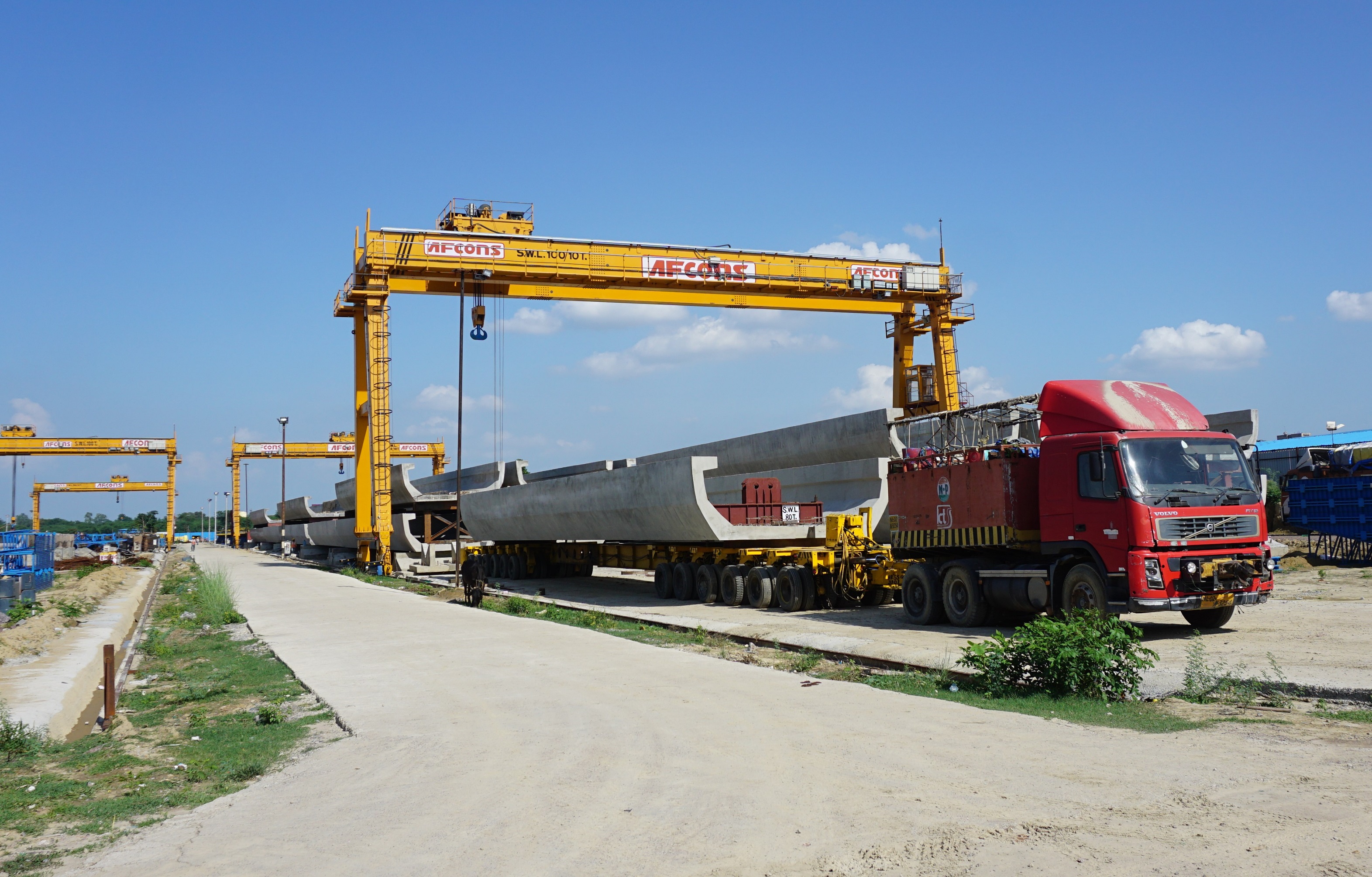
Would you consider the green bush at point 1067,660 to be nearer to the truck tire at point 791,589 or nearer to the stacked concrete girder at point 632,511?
the truck tire at point 791,589

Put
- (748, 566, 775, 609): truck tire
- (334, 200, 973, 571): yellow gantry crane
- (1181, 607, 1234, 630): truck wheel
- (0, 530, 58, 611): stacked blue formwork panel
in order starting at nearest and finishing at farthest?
(1181, 607, 1234, 630): truck wheel < (748, 566, 775, 609): truck tire < (0, 530, 58, 611): stacked blue formwork panel < (334, 200, 973, 571): yellow gantry crane

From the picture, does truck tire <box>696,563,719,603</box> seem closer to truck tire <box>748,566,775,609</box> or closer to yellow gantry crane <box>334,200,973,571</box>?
truck tire <box>748,566,775,609</box>

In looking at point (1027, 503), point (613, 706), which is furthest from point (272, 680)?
point (1027, 503)

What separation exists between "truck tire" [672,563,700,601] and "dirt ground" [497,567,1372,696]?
1.96 ft

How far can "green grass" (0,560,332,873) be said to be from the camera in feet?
22.9

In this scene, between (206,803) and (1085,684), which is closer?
(206,803)

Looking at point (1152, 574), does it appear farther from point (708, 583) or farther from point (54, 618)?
point (54, 618)

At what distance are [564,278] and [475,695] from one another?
24202mm

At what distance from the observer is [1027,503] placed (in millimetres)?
15125

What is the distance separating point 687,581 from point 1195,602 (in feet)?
42.2

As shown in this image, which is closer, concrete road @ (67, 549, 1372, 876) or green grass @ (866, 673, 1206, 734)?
concrete road @ (67, 549, 1372, 876)

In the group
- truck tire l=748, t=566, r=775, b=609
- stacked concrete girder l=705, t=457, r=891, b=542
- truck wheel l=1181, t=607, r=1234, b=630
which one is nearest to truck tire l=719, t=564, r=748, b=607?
truck tire l=748, t=566, r=775, b=609

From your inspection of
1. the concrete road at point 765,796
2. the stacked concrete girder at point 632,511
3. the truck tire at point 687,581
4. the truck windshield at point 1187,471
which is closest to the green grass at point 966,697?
the concrete road at point 765,796

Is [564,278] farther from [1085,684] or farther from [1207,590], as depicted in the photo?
[1085,684]
